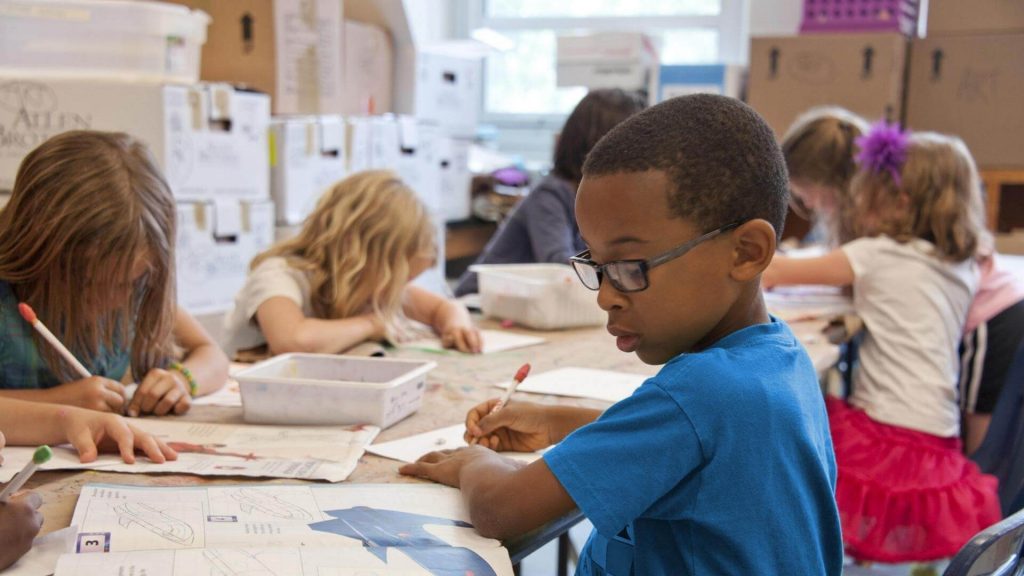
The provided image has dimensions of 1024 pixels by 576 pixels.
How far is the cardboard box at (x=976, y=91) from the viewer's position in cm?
368

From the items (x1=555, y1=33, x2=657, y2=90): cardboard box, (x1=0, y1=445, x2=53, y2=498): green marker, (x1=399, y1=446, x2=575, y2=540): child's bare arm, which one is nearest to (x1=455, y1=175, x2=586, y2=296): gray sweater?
(x1=555, y1=33, x2=657, y2=90): cardboard box

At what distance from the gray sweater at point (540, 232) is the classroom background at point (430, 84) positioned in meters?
0.64

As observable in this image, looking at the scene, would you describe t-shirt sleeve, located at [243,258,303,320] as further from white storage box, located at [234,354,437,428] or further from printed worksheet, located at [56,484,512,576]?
printed worksheet, located at [56,484,512,576]

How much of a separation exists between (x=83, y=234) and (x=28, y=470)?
521 millimetres

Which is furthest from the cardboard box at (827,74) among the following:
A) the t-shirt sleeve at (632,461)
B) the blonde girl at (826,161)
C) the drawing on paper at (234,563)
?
the drawing on paper at (234,563)

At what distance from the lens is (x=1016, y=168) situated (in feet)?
12.1

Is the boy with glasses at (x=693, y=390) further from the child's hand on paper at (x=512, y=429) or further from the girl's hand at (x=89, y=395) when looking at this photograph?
the girl's hand at (x=89, y=395)

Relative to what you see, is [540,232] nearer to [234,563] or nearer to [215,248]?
[215,248]

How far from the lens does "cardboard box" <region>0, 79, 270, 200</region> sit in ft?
7.77

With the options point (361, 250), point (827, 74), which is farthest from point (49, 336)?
point (827, 74)

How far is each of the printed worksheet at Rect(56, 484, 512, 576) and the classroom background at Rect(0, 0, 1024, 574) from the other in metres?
1.47

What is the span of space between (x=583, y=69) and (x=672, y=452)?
3394mm

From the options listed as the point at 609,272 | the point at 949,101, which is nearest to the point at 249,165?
the point at 609,272

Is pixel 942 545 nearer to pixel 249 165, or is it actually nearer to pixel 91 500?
pixel 91 500
